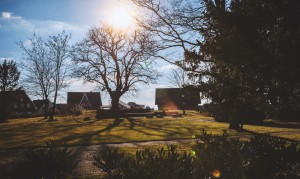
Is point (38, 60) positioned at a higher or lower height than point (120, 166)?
higher

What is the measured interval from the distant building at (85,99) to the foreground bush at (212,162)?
77354 mm

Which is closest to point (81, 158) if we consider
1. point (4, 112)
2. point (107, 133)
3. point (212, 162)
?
point (212, 162)

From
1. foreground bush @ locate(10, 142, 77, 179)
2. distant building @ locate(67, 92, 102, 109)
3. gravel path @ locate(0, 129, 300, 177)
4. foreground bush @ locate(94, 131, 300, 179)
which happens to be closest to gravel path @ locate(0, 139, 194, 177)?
gravel path @ locate(0, 129, 300, 177)

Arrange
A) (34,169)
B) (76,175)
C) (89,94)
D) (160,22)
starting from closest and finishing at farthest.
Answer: (34,169) → (76,175) → (160,22) → (89,94)

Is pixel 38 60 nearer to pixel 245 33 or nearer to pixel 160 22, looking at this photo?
pixel 160 22

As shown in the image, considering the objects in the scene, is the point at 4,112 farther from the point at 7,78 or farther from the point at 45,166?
the point at 45,166

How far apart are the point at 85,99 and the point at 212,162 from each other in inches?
3190

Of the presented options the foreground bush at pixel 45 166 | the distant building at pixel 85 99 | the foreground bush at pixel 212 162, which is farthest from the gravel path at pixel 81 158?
the distant building at pixel 85 99

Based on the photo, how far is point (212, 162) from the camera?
242 inches

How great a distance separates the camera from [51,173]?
21.4 ft

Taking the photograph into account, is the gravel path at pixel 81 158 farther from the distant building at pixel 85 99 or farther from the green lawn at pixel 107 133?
the distant building at pixel 85 99

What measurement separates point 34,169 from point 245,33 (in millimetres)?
6106

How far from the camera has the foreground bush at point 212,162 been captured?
562 cm

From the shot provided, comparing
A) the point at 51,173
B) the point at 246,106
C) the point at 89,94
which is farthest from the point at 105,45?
the point at 89,94
